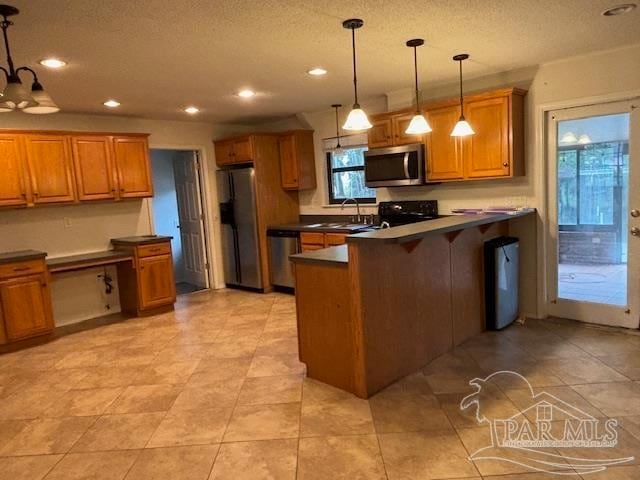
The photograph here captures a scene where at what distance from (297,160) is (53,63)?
3.22 m

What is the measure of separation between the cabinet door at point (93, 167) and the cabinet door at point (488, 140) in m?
3.85

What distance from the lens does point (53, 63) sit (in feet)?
10.5

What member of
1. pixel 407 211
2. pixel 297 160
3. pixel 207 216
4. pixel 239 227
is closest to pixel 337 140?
pixel 297 160

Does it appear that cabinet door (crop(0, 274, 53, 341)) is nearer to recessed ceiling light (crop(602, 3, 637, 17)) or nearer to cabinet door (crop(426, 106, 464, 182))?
cabinet door (crop(426, 106, 464, 182))

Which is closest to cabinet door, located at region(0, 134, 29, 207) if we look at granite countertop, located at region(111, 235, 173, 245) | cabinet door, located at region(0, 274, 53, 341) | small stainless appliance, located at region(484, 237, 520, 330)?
cabinet door, located at region(0, 274, 53, 341)

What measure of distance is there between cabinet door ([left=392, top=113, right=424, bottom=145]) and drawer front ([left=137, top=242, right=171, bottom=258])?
9.45ft

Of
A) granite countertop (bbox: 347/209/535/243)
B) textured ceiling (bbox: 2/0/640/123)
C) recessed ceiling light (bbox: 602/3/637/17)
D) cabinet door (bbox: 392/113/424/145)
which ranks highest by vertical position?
textured ceiling (bbox: 2/0/640/123)

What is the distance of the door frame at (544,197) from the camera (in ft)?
13.1

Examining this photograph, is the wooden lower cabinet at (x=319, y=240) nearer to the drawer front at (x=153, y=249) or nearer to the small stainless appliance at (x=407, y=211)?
the small stainless appliance at (x=407, y=211)

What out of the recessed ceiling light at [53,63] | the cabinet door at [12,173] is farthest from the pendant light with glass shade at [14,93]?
the cabinet door at [12,173]

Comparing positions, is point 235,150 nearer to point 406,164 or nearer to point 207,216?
point 207,216

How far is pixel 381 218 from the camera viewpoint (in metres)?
5.17

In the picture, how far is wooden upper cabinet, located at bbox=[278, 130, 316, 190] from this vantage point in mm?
5977

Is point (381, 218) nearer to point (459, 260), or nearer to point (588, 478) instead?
point (459, 260)
